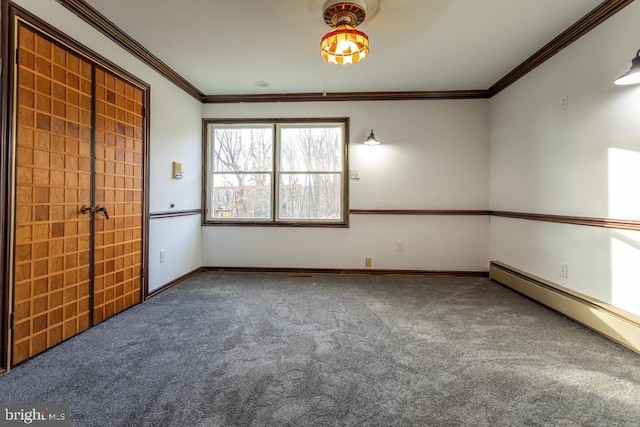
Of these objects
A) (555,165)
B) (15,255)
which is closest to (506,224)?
(555,165)

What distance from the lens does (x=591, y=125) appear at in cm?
235

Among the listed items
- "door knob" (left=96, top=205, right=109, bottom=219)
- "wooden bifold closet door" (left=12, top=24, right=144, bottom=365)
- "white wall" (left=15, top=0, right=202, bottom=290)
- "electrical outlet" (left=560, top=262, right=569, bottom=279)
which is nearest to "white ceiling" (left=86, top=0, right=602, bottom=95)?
"white wall" (left=15, top=0, right=202, bottom=290)

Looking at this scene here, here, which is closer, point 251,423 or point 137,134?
point 251,423

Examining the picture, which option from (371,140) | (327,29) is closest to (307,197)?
(371,140)

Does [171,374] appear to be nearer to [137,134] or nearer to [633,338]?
[137,134]

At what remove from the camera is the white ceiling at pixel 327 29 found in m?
2.22

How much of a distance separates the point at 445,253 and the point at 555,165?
1.66 m

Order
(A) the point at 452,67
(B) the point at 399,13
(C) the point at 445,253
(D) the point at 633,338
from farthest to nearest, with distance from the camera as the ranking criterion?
(C) the point at 445,253 < (A) the point at 452,67 < (B) the point at 399,13 < (D) the point at 633,338

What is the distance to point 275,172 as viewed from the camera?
414cm

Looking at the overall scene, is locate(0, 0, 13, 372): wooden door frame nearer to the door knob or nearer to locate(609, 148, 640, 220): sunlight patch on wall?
the door knob

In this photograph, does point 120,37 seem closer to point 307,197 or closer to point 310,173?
point 310,173

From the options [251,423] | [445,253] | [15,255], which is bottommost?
[251,423]

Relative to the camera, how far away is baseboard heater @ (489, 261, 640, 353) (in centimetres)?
200

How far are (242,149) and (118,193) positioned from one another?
189 cm
